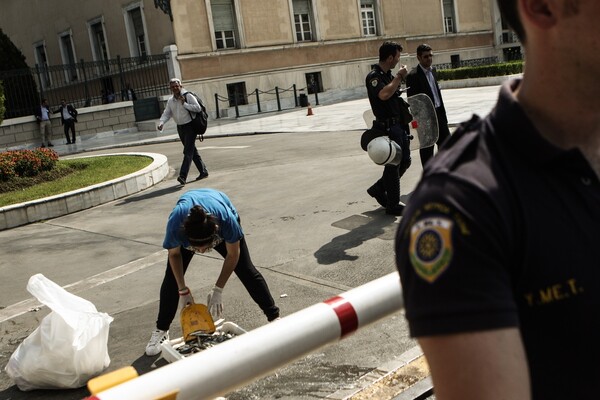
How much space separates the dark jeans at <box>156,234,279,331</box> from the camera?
4617 mm

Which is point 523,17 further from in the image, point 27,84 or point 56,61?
point 56,61

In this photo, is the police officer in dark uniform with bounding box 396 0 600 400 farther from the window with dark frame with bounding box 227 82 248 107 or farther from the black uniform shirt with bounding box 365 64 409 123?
the window with dark frame with bounding box 227 82 248 107

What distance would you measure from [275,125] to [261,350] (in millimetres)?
18919

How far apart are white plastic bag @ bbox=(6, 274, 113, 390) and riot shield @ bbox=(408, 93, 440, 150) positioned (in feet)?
15.2

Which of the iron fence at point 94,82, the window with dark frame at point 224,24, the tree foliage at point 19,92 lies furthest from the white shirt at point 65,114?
the window with dark frame at point 224,24

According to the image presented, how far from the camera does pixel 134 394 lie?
1.98 meters

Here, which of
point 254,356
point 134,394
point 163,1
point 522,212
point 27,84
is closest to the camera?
point 522,212

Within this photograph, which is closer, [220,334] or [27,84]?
[220,334]

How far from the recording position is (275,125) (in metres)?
21.0

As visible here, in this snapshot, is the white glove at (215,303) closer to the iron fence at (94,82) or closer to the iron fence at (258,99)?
the iron fence at (94,82)

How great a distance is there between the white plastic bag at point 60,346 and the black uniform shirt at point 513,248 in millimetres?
3466

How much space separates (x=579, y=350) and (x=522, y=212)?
0.24m

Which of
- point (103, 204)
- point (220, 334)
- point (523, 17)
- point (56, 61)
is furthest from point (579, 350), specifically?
point (56, 61)

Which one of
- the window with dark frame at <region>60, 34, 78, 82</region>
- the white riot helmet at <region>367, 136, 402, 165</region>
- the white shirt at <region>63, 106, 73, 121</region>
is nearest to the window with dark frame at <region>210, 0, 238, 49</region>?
the white shirt at <region>63, 106, 73, 121</region>
